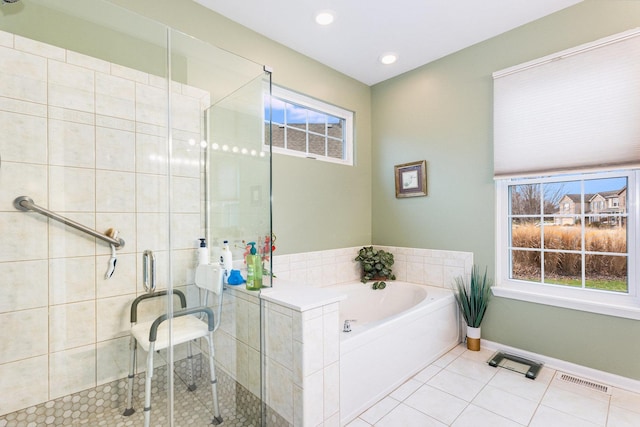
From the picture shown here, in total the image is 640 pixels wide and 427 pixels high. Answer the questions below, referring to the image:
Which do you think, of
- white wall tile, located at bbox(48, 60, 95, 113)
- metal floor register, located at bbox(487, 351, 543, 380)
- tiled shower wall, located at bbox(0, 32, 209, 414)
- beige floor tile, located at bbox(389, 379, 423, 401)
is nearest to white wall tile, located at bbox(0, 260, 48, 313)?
tiled shower wall, located at bbox(0, 32, 209, 414)

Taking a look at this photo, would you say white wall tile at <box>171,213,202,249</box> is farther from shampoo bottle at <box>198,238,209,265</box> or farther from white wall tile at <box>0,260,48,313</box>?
white wall tile at <box>0,260,48,313</box>

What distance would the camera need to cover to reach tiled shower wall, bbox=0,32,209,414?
4.91ft

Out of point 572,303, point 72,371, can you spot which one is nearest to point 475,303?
point 572,303

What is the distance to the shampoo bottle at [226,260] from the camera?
6.12ft

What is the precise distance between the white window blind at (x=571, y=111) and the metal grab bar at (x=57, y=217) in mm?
2898

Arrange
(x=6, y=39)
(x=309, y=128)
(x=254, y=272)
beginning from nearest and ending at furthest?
(x=6, y=39), (x=254, y=272), (x=309, y=128)

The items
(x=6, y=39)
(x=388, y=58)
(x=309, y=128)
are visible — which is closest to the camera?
(x=6, y=39)

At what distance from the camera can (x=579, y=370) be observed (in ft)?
7.27

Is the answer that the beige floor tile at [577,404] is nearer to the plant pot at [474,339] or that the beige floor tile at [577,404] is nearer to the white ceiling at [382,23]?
the plant pot at [474,339]

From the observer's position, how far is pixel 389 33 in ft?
8.30

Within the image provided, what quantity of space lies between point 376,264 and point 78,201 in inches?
102

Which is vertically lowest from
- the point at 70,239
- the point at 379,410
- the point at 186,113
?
the point at 379,410

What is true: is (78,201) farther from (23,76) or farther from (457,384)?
(457,384)

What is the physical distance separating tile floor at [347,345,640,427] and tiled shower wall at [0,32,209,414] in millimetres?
1582
